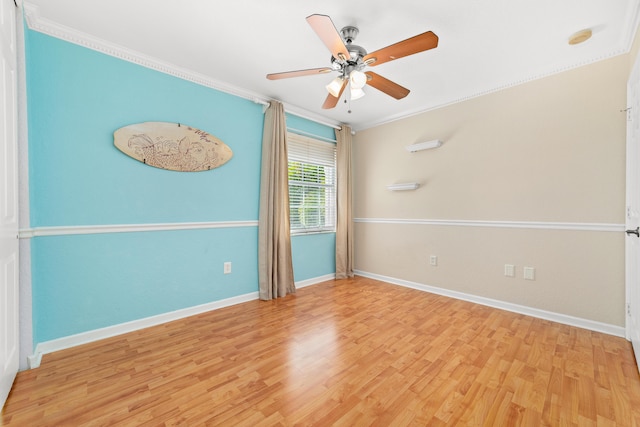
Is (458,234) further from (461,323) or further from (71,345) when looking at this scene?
(71,345)

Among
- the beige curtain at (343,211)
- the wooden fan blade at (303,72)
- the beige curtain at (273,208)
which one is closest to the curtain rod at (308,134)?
the beige curtain at (343,211)

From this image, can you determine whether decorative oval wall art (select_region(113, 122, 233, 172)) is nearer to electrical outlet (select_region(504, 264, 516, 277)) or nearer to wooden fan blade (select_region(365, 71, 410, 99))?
wooden fan blade (select_region(365, 71, 410, 99))

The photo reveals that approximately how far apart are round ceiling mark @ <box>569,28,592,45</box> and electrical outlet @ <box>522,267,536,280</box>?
206 cm

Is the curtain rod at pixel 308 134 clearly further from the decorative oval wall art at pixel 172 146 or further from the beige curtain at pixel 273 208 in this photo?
the decorative oval wall art at pixel 172 146

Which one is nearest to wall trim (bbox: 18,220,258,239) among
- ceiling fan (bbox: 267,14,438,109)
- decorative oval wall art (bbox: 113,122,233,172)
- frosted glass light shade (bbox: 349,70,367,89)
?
decorative oval wall art (bbox: 113,122,233,172)

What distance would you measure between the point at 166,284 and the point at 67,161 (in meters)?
1.31

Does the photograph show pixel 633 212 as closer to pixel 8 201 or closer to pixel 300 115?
pixel 300 115

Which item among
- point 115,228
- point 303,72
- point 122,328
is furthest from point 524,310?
point 115,228

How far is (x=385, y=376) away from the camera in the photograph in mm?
1790

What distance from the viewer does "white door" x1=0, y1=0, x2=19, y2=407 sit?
1.48m

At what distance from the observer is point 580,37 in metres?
2.14

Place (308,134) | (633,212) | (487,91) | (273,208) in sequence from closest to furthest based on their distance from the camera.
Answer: (633,212) < (487,91) < (273,208) < (308,134)

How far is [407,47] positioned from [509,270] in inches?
101

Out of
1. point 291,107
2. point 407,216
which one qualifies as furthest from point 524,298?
point 291,107
